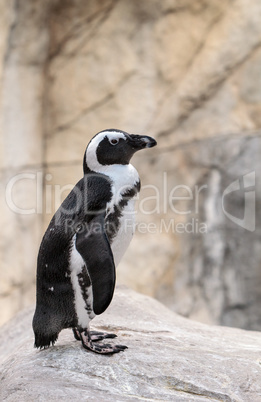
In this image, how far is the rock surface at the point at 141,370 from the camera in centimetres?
185

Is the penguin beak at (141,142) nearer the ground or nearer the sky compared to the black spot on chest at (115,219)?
nearer the sky

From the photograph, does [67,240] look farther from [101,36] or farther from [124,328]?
[101,36]

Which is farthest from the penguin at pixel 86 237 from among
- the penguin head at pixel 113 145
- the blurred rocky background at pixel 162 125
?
the blurred rocky background at pixel 162 125

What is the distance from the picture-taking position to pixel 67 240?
79.4 inches

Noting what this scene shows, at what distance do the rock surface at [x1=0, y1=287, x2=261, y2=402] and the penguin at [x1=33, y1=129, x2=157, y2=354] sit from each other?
0.29ft

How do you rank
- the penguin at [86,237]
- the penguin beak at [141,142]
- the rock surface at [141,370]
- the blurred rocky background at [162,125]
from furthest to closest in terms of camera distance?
the blurred rocky background at [162,125], the penguin beak at [141,142], the penguin at [86,237], the rock surface at [141,370]

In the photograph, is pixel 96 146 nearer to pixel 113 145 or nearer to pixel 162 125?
pixel 113 145

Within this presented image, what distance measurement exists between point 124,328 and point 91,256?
60 centimetres

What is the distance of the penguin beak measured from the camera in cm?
210

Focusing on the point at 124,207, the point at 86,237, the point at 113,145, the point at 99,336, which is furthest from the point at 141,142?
the point at 99,336

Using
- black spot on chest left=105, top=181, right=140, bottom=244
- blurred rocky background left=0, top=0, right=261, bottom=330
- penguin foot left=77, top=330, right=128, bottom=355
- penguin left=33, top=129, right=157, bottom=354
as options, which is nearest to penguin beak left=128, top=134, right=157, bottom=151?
penguin left=33, top=129, right=157, bottom=354

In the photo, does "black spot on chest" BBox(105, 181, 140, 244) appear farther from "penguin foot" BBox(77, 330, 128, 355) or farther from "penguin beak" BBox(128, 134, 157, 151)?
"penguin foot" BBox(77, 330, 128, 355)

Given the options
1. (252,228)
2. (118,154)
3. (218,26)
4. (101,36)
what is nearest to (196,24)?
(218,26)

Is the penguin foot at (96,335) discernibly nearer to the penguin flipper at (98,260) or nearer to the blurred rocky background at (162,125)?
the penguin flipper at (98,260)
